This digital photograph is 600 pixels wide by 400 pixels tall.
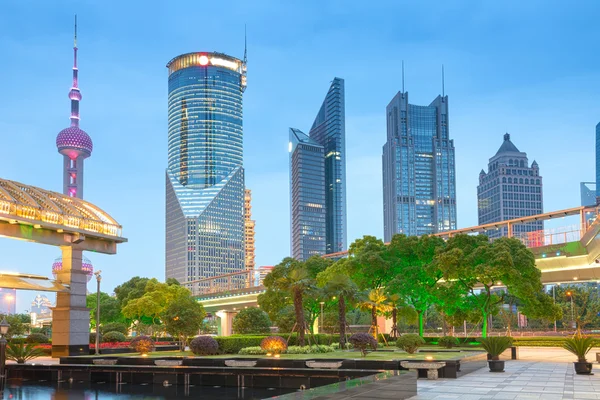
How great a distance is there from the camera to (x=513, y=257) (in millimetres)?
39750

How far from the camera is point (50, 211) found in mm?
34781

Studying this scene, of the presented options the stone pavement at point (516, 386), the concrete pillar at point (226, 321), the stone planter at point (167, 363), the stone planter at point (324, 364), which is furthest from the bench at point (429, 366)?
the concrete pillar at point (226, 321)

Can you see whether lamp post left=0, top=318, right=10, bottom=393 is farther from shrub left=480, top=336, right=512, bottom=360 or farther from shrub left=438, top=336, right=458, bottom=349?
shrub left=438, top=336, right=458, bottom=349

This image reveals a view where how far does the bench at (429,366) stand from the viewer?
22.6m

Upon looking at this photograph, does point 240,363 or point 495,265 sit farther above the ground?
point 495,265

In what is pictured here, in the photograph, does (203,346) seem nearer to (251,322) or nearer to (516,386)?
(516,386)

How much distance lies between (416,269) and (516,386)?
2474 centimetres

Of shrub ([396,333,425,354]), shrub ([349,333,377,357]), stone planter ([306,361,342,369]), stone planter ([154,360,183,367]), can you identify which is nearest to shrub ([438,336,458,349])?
shrub ([396,333,425,354])

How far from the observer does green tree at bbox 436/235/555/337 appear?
128 feet

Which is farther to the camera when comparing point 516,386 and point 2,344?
point 2,344

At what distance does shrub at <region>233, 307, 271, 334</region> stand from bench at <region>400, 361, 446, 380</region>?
3178 cm

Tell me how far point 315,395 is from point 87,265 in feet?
599

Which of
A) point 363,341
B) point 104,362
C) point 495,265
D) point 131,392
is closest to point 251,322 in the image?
point 495,265

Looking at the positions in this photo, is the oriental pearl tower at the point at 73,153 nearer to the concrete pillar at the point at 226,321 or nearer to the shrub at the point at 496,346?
the concrete pillar at the point at 226,321
